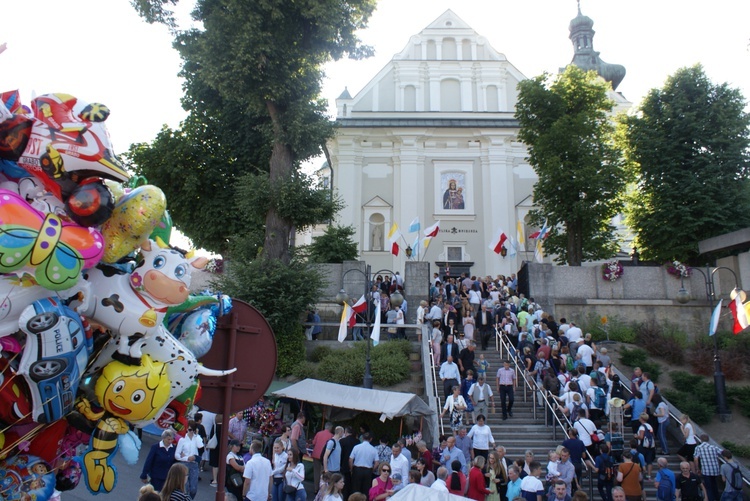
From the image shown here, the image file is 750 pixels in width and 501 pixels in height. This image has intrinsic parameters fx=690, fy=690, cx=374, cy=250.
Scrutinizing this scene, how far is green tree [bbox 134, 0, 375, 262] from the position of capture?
71.9ft

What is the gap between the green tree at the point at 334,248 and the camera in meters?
30.9

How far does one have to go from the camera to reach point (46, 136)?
5.51 meters

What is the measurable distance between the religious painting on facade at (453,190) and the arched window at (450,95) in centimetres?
488

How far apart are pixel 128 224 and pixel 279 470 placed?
717 centimetres

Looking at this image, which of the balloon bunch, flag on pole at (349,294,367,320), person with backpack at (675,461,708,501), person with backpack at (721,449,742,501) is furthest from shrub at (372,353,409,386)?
the balloon bunch

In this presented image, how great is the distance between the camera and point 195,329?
21.3ft

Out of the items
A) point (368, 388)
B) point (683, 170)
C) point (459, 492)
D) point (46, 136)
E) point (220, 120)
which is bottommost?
point (459, 492)

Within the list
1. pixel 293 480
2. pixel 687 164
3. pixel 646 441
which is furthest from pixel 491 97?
pixel 293 480

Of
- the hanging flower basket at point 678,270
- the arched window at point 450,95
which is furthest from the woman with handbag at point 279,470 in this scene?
the arched window at point 450,95

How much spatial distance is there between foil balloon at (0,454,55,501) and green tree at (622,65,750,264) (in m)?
27.6

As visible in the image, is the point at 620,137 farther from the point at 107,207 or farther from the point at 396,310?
the point at 107,207

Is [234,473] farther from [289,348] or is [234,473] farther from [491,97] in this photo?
[491,97]

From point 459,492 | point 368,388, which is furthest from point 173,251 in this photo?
point 368,388

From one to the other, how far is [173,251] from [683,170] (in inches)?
1099
